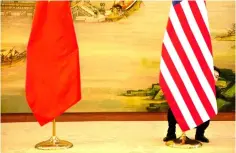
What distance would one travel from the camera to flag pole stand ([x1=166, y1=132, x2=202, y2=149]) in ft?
17.4

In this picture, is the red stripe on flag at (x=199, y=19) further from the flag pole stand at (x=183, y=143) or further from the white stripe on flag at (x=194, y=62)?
the flag pole stand at (x=183, y=143)

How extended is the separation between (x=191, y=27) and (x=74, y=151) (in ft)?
5.86

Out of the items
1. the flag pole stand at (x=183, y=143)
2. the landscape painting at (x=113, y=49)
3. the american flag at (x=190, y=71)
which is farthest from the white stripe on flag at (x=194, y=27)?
the landscape painting at (x=113, y=49)

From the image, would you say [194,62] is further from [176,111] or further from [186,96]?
[176,111]

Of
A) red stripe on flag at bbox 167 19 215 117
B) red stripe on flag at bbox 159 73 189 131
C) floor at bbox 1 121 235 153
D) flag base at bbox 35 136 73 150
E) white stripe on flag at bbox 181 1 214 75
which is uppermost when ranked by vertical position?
white stripe on flag at bbox 181 1 214 75

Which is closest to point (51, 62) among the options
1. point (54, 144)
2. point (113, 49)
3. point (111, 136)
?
point (54, 144)

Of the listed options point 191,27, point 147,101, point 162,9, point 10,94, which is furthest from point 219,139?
point 10,94

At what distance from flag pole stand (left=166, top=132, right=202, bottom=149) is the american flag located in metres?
0.27

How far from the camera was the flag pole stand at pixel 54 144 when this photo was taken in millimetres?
5227

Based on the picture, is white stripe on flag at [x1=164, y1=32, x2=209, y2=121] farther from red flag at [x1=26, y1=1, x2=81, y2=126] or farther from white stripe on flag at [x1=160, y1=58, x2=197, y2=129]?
red flag at [x1=26, y1=1, x2=81, y2=126]

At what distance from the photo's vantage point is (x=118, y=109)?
24.9 ft

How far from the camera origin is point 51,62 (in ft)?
16.5

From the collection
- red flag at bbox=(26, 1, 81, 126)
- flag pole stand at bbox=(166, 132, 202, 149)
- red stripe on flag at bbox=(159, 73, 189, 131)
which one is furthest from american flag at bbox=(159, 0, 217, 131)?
red flag at bbox=(26, 1, 81, 126)

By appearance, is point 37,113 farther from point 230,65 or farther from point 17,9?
point 230,65
